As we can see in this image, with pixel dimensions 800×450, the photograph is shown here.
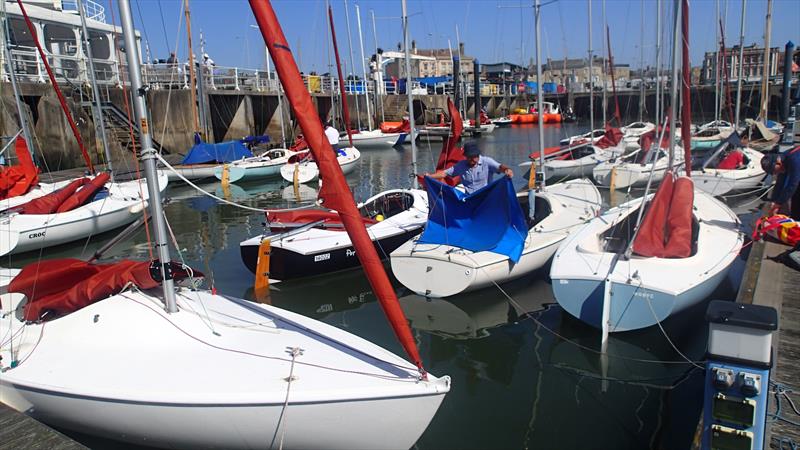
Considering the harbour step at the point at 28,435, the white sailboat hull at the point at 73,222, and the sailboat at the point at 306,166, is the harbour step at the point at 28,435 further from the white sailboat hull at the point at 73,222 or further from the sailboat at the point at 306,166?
the sailboat at the point at 306,166

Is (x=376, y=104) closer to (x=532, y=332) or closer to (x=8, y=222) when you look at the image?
(x=8, y=222)

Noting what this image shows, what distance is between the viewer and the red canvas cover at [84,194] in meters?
13.1

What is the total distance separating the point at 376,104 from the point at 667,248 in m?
41.2

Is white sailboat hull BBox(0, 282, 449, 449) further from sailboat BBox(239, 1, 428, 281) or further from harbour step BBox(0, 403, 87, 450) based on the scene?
sailboat BBox(239, 1, 428, 281)

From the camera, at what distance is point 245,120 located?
32.1 m

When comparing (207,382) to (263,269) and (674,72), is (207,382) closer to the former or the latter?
(263,269)

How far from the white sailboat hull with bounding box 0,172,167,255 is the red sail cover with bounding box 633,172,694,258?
9.17 m

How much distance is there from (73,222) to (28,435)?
33.7 ft

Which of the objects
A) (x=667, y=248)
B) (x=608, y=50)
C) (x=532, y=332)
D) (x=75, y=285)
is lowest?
(x=532, y=332)

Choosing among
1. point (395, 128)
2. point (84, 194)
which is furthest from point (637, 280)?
point (395, 128)

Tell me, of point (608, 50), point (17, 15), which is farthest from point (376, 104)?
point (17, 15)

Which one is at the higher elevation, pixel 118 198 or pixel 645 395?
pixel 118 198

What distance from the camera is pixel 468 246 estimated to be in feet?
28.9

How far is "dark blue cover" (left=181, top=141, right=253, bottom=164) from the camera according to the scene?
75.3 feet
